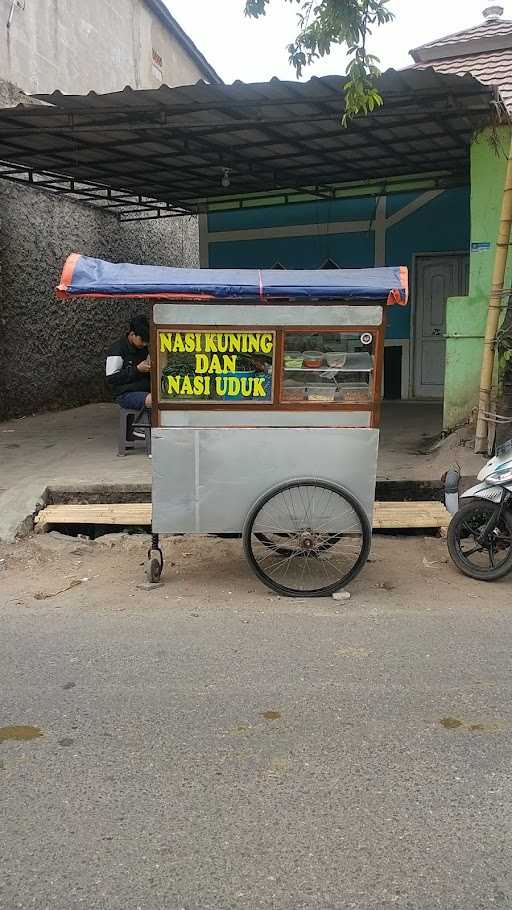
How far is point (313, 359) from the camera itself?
4496mm

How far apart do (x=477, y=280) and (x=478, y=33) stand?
3931 millimetres

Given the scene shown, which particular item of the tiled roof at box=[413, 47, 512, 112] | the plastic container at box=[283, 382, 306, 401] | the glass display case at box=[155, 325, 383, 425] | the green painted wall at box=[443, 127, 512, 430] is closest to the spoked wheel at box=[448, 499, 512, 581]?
the glass display case at box=[155, 325, 383, 425]

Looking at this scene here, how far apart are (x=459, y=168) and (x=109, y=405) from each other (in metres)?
6.57

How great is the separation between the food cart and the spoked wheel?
779 millimetres

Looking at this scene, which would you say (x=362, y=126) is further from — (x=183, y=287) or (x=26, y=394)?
(x=26, y=394)

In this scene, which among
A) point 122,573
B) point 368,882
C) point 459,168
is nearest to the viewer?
point 368,882

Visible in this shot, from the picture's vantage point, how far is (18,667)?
3.62 metres

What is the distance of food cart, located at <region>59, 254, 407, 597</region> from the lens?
4.38 meters

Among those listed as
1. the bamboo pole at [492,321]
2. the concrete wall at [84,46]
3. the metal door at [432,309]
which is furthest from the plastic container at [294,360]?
the concrete wall at [84,46]

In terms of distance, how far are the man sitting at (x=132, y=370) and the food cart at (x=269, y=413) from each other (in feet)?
9.57

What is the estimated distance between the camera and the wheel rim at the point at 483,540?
490cm

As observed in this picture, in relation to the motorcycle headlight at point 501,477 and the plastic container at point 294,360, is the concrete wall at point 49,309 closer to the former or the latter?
the plastic container at point 294,360

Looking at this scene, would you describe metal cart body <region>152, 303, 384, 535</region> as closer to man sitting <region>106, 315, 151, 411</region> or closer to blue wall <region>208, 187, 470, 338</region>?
man sitting <region>106, 315, 151, 411</region>

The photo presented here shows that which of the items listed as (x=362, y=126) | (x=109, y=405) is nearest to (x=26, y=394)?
(x=109, y=405)
